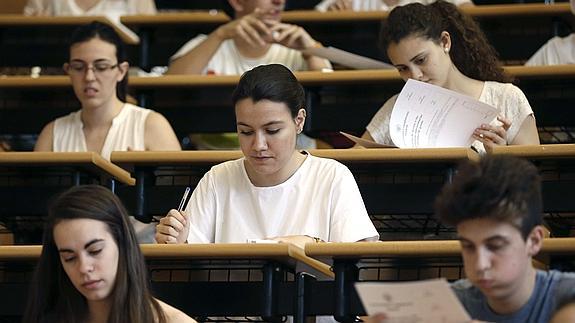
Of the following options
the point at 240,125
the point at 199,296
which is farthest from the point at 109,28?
the point at 199,296

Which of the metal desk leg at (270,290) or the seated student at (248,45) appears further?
the seated student at (248,45)

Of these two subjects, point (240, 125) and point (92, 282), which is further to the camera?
point (240, 125)

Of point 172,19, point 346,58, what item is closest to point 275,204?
point 346,58

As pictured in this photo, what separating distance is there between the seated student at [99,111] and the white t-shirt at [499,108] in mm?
727

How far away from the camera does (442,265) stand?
2.83 m

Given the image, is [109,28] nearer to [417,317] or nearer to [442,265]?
[442,265]

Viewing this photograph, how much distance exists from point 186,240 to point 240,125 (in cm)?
32

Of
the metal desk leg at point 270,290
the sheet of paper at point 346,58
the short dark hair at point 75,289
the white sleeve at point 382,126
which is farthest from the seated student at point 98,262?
the sheet of paper at point 346,58

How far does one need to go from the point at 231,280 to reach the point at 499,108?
1.00 meters

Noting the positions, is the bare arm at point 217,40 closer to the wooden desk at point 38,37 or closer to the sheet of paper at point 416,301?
the wooden desk at point 38,37

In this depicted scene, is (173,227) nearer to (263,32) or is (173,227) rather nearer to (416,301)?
(416,301)

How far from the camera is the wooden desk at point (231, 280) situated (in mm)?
2789

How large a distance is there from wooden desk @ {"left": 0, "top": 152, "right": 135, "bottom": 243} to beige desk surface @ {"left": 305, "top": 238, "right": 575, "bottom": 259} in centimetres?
91

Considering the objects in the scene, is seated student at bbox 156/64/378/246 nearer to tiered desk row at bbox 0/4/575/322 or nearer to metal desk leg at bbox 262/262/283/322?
tiered desk row at bbox 0/4/575/322
